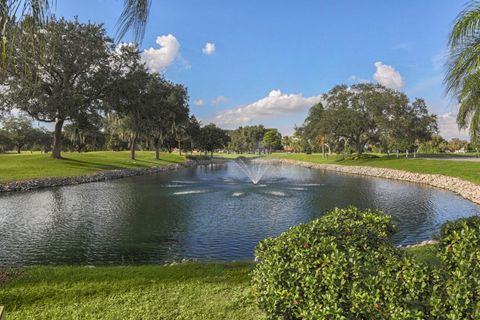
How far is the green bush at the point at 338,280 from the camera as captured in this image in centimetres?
395

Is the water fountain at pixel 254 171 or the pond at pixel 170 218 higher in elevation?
the water fountain at pixel 254 171

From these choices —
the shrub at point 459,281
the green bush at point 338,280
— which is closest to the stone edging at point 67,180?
the green bush at point 338,280

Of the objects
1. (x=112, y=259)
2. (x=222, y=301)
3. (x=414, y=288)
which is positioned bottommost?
(x=112, y=259)

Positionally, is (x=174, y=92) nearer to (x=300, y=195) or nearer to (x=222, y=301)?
(x=300, y=195)

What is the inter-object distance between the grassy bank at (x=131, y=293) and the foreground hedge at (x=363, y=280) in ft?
2.48

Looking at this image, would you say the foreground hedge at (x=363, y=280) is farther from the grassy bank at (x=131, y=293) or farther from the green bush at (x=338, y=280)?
the grassy bank at (x=131, y=293)

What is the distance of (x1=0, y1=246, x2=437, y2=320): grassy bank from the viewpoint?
5.84 metres

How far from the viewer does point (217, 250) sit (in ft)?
41.8

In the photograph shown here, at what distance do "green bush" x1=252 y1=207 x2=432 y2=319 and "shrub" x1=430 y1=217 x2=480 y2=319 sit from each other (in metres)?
0.16

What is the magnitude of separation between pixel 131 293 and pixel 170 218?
38.1 ft

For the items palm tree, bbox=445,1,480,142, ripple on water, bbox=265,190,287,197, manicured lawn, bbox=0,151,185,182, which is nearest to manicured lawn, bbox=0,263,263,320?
palm tree, bbox=445,1,480,142

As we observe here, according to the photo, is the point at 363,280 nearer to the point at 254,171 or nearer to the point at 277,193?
the point at 277,193

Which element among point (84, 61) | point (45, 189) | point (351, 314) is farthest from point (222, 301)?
point (84, 61)

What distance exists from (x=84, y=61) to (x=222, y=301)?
4128 centimetres
